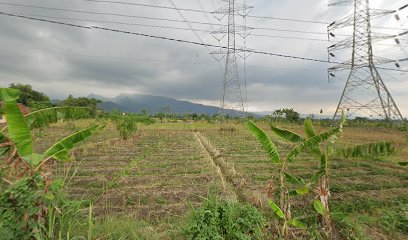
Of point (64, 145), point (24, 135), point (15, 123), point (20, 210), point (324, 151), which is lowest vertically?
point (20, 210)

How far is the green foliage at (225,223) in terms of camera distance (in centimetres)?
391

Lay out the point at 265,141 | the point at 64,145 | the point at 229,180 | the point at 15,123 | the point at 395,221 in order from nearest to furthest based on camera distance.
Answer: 1. the point at 15,123
2. the point at 64,145
3. the point at 265,141
4. the point at 395,221
5. the point at 229,180

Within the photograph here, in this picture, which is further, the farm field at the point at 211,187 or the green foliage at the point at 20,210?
the farm field at the point at 211,187

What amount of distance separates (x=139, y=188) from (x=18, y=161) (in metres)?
3.79

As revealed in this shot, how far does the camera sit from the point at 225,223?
4129 mm

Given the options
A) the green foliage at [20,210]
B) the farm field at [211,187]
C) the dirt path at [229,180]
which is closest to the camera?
the green foliage at [20,210]

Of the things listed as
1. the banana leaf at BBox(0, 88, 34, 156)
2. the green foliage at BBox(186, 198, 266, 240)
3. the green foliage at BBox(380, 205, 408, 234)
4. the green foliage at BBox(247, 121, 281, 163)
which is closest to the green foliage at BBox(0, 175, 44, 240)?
the banana leaf at BBox(0, 88, 34, 156)

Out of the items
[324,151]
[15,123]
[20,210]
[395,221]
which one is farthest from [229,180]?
[15,123]

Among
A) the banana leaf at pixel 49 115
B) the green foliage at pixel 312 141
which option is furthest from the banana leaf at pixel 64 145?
the green foliage at pixel 312 141

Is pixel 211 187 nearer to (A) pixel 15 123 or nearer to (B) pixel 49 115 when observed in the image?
(B) pixel 49 115

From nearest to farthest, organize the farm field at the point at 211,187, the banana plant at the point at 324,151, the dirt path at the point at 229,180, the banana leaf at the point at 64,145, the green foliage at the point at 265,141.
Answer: the banana leaf at the point at 64,145, the banana plant at the point at 324,151, the green foliage at the point at 265,141, the farm field at the point at 211,187, the dirt path at the point at 229,180

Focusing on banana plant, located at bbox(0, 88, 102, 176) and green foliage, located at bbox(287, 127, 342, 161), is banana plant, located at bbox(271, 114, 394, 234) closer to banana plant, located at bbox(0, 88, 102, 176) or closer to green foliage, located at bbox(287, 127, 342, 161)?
green foliage, located at bbox(287, 127, 342, 161)

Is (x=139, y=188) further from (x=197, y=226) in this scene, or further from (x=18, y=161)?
(x=18, y=161)

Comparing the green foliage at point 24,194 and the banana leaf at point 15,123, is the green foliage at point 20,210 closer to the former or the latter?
the green foliage at point 24,194
